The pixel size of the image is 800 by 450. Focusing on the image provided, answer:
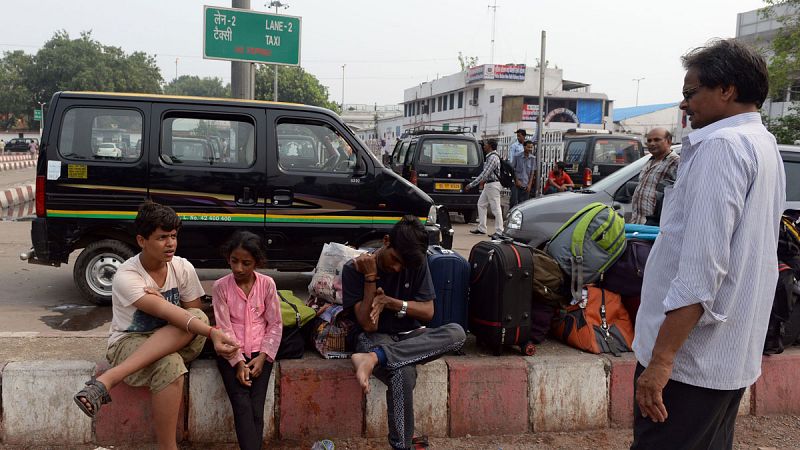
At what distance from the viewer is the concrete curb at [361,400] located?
3449mm

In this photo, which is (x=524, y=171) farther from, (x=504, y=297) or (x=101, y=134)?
(x=504, y=297)

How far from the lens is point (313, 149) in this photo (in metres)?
6.04

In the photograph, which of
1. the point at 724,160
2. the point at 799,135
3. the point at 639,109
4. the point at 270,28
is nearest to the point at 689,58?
the point at 724,160

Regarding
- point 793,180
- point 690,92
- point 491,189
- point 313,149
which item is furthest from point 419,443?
point 491,189

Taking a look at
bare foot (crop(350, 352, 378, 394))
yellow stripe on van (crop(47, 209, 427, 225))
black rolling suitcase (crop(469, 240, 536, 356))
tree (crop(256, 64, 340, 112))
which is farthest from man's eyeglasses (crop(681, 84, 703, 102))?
tree (crop(256, 64, 340, 112))

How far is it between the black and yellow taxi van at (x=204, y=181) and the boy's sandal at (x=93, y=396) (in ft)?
9.66

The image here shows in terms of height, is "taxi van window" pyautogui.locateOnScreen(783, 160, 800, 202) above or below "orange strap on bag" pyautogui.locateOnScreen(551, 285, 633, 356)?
above

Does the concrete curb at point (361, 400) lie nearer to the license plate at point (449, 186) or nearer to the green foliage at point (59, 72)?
the license plate at point (449, 186)

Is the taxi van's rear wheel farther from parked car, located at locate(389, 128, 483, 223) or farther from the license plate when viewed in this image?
the license plate

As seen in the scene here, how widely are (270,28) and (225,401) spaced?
8464mm

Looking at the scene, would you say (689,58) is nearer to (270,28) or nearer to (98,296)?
(98,296)

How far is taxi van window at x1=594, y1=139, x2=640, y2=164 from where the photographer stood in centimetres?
1377

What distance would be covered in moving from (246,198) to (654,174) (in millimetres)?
3670

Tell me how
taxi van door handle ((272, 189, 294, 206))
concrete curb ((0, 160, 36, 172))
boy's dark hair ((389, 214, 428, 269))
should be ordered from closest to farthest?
boy's dark hair ((389, 214, 428, 269)) → taxi van door handle ((272, 189, 294, 206)) → concrete curb ((0, 160, 36, 172))
